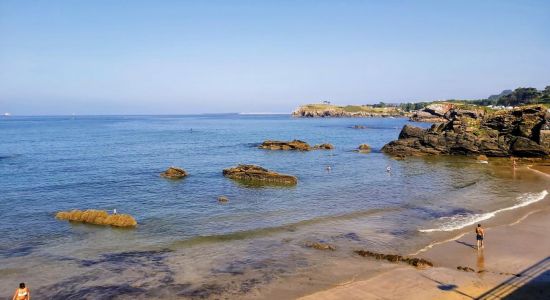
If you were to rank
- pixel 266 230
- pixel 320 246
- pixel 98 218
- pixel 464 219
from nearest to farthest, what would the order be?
pixel 320 246 < pixel 266 230 < pixel 98 218 < pixel 464 219

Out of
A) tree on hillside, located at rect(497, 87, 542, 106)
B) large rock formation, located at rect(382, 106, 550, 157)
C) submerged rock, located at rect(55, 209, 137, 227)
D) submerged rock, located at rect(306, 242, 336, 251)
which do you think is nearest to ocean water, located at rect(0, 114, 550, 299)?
submerged rock, located at rect(306, 242, 336, 251)

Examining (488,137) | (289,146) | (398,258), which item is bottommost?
(398,258)

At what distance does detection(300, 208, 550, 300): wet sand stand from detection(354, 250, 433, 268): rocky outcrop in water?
21.9 inches

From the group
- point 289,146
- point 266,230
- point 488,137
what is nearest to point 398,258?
point 266,230

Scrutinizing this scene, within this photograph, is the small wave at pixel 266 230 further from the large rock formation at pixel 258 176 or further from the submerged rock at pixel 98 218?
the large rock formation at pixel 258 176

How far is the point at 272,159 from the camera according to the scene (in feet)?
242

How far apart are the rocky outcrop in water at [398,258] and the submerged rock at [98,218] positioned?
666 inches

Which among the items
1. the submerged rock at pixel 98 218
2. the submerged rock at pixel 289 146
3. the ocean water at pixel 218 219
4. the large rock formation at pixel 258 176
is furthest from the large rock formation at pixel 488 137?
the submerged rock at pixel 98 218

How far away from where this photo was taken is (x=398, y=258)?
24438 mm

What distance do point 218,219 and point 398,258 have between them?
1499 centimetres

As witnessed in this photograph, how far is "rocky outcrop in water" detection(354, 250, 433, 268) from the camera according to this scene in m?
23.5

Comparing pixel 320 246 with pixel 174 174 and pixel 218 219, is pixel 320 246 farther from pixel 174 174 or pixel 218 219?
pixel 174 174

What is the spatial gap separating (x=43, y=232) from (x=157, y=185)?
60.5 feet

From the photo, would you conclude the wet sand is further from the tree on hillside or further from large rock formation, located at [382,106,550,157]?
the tree on hillside
